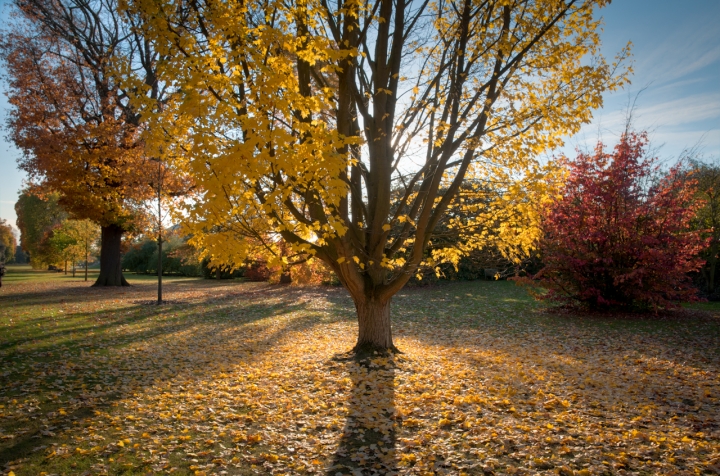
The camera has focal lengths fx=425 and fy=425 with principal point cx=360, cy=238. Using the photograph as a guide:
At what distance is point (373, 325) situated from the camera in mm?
6875

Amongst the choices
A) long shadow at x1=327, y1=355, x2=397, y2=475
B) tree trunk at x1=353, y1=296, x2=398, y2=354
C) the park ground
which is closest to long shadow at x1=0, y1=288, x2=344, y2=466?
the park ground

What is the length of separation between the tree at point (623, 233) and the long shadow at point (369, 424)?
7854 mm

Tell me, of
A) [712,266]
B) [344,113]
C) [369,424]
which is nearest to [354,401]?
[369,424]

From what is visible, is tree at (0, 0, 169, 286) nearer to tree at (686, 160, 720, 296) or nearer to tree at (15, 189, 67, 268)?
tree at (686, 160, 720, 296)

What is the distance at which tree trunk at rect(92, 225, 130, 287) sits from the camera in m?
20.8

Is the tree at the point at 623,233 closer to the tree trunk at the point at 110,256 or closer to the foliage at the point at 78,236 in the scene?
the tree trunk at the point at 110,256

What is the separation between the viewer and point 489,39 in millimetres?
6258

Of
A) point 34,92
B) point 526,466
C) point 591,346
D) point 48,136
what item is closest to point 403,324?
point 591,346

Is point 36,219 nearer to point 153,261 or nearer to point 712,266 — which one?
point 153,261

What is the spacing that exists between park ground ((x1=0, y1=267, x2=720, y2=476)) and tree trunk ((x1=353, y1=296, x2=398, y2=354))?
1.42 ft

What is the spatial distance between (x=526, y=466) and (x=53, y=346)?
8254mm

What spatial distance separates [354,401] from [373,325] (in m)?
1.98

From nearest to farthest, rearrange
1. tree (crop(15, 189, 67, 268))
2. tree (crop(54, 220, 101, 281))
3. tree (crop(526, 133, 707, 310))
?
tree (crop(526, 133, 707, 310)), tree (crop(54, 220, 101, 281)), tree (crop(15, 189, 67, 268))

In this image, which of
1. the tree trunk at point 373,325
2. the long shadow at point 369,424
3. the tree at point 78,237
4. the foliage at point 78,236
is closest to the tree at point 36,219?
the tree at point 78,237
